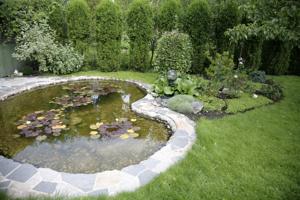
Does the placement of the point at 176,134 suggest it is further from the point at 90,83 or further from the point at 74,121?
the point at 90,83

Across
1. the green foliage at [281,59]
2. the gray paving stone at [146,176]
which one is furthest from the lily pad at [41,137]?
the green foliage at [281,59]

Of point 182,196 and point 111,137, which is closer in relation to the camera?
point 182,196

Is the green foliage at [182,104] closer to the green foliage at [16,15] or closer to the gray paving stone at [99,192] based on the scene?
the gray paving stone at [99,192]

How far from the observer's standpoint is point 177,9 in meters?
8.48

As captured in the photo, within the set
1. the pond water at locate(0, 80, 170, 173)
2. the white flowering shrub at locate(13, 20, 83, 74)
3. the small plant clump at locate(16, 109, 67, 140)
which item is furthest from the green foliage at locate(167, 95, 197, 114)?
the white flowering shrub at locate(13, 20, 83, 74)

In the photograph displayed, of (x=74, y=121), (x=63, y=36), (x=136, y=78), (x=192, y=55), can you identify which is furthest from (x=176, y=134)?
(x=63, y=36)

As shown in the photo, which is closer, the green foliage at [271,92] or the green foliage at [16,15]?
the green foliage at [271,92]

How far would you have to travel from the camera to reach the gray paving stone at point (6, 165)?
326cm

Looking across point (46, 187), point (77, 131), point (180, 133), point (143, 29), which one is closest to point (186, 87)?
point (180, 133)

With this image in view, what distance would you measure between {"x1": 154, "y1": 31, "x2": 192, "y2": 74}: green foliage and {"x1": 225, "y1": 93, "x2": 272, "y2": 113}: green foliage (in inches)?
76.6

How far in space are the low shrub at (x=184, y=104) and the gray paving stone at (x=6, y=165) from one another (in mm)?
3285

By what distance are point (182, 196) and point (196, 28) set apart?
6514mm

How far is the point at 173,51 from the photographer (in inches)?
279

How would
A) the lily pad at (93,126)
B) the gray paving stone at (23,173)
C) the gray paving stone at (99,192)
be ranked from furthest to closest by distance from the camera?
the lily pad at (93,126) < the gray paving stone at (23,173) < the gray paving stone at (99,192)
